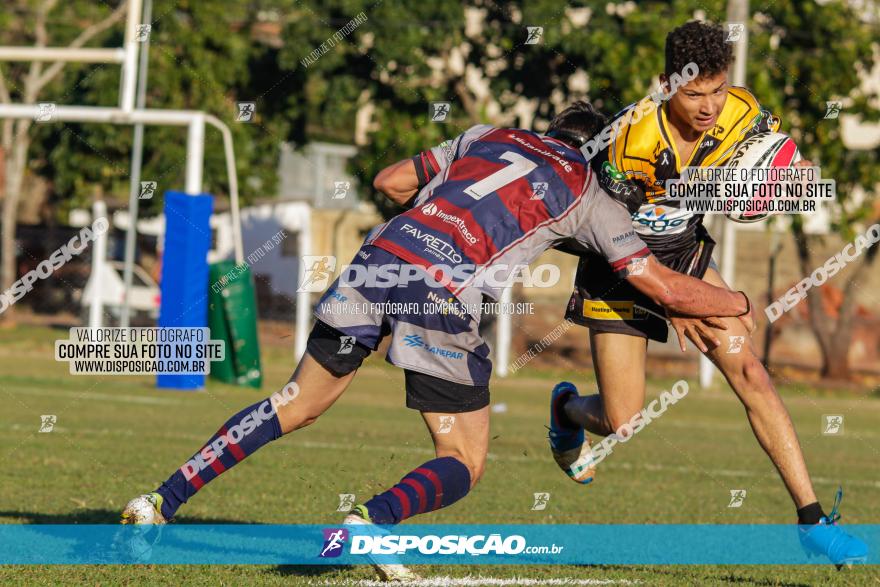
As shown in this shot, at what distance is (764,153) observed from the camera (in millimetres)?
5902

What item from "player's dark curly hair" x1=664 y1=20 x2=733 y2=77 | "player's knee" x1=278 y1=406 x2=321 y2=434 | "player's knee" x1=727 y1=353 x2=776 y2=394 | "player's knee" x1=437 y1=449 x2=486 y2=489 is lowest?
"player's knee" x1=437 y1=449 x2=486 y2=489

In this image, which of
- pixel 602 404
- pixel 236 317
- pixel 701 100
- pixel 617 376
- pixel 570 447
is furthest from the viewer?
pixel 236 317

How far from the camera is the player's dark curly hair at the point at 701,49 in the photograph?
5.53 meters

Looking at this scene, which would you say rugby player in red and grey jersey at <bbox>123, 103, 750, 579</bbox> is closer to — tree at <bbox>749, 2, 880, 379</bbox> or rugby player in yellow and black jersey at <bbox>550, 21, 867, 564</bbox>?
rugby player in yellow and black jersey at <bbox>550, 21, 867, 564</bbox>

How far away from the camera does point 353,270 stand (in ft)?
17.0

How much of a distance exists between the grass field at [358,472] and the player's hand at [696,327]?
1.11m

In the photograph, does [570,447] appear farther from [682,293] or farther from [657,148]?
[657,148]

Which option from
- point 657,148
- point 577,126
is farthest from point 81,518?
point 657,148

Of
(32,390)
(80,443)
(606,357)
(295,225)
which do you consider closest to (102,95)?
(295,225)

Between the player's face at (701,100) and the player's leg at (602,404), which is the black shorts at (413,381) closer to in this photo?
the player's leg at (602,404)

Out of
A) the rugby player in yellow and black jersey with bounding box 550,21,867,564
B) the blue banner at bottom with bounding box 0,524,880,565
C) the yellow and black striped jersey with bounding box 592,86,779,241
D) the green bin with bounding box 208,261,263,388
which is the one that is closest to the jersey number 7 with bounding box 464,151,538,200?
the rugby player in yellow and black jersey with bounding box 550,21,867,564

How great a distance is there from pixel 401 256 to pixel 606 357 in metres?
1.73

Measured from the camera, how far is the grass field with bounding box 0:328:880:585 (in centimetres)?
593

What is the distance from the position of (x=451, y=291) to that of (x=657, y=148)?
138 cm
